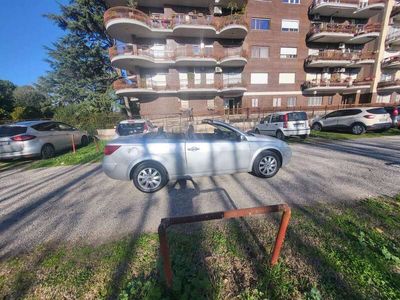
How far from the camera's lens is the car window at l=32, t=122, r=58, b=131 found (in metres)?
7.98

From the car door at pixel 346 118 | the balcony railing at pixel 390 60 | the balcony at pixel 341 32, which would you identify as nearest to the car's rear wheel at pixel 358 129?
the car door at pixel 346 118

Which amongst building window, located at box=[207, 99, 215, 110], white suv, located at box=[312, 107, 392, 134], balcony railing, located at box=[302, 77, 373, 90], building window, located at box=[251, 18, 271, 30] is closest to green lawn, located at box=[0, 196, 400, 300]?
white suv, located at box=[312, 107, 392, 134]

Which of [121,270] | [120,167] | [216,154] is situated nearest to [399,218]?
[216,154]

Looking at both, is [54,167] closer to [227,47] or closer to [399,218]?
[399,218]

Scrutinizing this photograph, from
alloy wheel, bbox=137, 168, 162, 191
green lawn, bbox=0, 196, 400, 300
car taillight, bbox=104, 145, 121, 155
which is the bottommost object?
green lawn, bbox=0, 196, 400, 300

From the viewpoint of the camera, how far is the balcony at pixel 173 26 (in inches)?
637

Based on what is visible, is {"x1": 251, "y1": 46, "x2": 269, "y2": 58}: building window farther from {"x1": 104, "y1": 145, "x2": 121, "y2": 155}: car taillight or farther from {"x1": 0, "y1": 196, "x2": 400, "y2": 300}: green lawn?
{"x1": 0, "y1": 196, "x2": 400, "y2": 300}: green lawn

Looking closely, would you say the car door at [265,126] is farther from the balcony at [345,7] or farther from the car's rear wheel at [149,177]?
the balcony at [345,7]

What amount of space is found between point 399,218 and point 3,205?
7.72 meters

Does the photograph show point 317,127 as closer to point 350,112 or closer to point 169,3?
point 350,112

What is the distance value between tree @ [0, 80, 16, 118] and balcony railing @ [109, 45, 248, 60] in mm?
19852

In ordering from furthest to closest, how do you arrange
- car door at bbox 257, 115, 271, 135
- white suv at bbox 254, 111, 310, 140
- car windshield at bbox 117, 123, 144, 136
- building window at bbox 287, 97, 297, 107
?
building window at bbox 287, 97, 297, 107 < car door at bbox 257, 115, 271, 135 < white suv at bbox 254, 111, 310, 140 < car windshield at bbox 117, 123, 144, 136

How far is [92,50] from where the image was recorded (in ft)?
76.6

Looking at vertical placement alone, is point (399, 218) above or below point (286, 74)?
below
